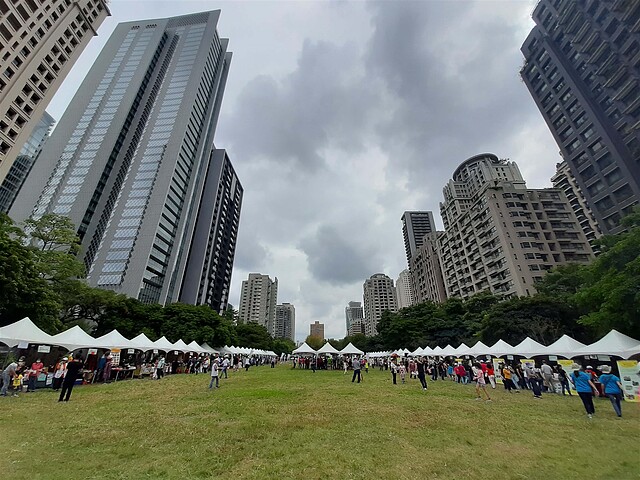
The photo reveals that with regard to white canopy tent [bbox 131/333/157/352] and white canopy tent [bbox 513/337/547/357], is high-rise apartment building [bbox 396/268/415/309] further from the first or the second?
white canopy tent [bbox 131/333/157/352]

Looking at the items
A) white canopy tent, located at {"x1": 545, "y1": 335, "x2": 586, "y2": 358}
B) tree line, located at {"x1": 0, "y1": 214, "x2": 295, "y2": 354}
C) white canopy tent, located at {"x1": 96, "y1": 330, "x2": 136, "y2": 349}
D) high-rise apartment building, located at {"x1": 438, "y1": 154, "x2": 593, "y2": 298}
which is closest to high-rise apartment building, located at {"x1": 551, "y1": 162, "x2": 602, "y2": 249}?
high-rise apartment building, located at {"x1": 438, "y1": 154, "x2": 593, "y2": 298}

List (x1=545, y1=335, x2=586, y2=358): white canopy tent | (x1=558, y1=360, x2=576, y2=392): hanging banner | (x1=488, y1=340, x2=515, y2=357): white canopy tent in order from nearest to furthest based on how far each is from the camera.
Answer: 1. (x1=558, y1=360, x2=576, y2=392): hanging banner
2. (x1=545, y1=335, x2=586, y2=358): white canopy tent
3. (x1=488, y1=340, x2=515, y2=357): white canopy tent

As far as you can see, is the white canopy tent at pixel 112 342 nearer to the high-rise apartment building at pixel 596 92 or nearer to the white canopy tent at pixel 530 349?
the white canopy tent at pixel 530 349

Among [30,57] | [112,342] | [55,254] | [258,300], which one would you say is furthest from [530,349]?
[258,300]

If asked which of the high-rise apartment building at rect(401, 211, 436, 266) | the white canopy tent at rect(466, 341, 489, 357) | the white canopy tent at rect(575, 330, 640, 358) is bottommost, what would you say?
the white canopy tent at rect(575, 330, 640, 358)

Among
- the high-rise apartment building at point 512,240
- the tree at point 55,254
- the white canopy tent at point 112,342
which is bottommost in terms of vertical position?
the white canopy tent at point 112,342

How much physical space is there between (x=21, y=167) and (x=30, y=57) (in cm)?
6295

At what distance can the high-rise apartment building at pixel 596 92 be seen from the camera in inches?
1610

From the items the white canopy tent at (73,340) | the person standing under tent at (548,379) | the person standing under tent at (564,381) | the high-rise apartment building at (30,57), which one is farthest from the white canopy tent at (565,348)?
the high-rise apartment building at (30,57)

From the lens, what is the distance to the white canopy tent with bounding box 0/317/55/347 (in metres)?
16.0

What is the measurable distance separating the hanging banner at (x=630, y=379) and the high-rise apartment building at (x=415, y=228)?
134 meters

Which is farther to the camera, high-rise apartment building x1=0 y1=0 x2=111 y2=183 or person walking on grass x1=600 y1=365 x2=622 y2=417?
high-rise apartment building x1=0 y1=0 x2=111 y2=183

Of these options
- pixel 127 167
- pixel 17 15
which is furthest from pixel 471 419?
pixel 127 167

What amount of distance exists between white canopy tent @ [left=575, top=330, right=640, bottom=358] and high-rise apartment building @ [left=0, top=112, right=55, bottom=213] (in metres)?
100
